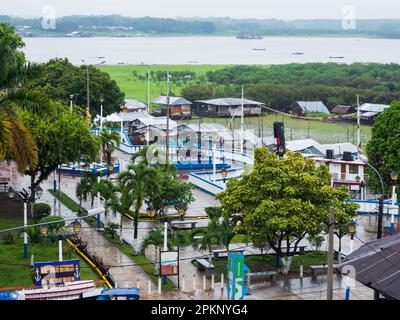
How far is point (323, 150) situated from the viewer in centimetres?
5747

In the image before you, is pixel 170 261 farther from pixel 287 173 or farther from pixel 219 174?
pixel 219 174

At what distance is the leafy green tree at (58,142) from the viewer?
3847 centimetres

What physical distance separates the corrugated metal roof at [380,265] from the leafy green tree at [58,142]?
62.1 ft

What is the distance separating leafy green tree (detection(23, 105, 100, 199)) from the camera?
126 ft

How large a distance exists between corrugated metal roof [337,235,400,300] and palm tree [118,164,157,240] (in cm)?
1081

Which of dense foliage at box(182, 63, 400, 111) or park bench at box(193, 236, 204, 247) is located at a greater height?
dense foliage at box(182, 63, 400, 111)

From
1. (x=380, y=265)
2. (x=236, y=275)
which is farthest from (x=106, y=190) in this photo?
(x=380, y=265)

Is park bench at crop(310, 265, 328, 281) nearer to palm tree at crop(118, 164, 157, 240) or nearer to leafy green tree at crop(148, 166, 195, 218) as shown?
palm tree at crop(118, 164, 157, 240)

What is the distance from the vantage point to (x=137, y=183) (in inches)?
1276

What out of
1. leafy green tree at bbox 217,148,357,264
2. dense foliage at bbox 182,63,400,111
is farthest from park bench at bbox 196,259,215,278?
dense foliage at bbox 182,63,400,111

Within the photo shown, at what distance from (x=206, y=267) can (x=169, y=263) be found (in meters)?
1.77

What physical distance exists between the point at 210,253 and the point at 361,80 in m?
96.7

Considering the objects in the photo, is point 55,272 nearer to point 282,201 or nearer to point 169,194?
point 282,201
